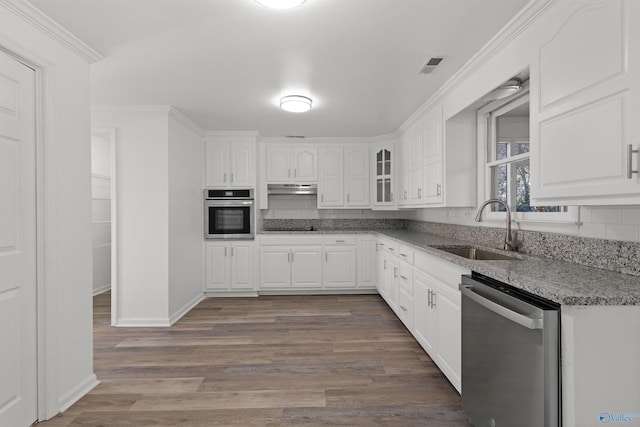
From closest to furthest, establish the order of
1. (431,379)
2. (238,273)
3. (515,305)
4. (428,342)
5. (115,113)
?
(515,305)
(431,379)
(428,342)
(115,113)
(238,273)

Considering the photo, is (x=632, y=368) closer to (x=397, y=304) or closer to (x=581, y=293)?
(x=581, y=293)

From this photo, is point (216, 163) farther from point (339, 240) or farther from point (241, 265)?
point (339, 240)

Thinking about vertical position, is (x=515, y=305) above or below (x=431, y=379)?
above

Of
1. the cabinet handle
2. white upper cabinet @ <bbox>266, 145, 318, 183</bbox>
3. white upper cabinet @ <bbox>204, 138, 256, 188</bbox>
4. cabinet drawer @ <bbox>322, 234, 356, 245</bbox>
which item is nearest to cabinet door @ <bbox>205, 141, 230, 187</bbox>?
white upper cabinet @ <bbox>204, 138, 256, 188</bbox>

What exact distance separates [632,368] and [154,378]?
273 cm

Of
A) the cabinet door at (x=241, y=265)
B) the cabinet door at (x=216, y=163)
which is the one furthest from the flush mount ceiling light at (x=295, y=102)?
the cabinet door at (x=241, y=265)

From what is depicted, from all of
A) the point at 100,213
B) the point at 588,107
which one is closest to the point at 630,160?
the point at 588,107

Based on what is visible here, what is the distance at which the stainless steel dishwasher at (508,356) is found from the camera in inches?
50.4

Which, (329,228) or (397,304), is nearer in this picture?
(397,304)

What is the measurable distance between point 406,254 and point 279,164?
2.63 meters

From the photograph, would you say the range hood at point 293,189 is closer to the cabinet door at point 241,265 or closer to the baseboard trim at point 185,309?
the cabinet door at point 241,265

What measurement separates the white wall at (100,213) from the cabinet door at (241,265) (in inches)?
80.9

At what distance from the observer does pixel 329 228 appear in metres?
5.62

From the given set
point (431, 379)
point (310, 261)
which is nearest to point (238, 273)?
point (310, 261)
